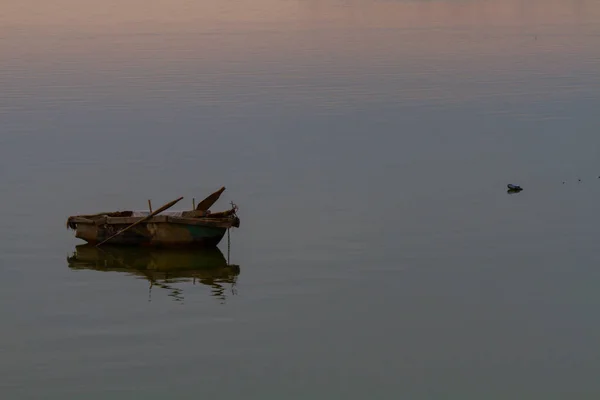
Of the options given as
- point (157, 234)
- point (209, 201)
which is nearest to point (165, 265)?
point (157, 234)

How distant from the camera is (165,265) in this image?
2867cm

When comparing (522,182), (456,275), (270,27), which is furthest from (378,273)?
(270,27)

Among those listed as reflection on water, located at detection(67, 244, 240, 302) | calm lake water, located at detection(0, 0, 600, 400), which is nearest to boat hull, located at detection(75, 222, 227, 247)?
reflection on water, located at detection(67, 244, 240, 302)

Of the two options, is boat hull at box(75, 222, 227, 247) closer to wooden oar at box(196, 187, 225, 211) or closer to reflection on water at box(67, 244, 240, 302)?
reflection on water at box(67, 244, 240, 302)

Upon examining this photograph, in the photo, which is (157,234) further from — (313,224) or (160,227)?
(313,224)

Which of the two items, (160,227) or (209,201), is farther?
(209,201)

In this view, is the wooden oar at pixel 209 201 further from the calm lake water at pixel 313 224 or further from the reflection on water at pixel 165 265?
the calm lake water at pixel 313 224

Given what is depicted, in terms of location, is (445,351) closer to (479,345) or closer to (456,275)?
(479,345)

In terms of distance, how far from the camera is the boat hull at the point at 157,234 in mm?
28938

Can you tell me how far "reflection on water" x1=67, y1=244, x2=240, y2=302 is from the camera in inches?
1080

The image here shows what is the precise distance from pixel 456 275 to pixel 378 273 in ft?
5.94

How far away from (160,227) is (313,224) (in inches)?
178

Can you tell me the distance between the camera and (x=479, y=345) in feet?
74.2

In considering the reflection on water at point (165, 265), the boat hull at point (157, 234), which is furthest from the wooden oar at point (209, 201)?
the reflection on water at point (165, 265)
